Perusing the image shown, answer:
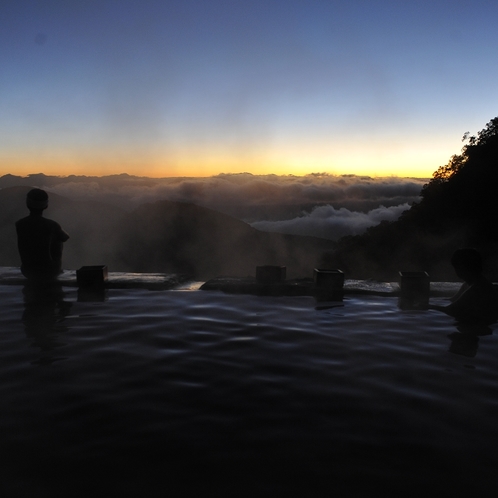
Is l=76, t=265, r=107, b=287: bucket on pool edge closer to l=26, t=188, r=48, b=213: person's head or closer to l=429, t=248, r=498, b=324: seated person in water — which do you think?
l=26, t=188, r=48, b=213: person's head

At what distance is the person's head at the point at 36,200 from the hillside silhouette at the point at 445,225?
83.4 feet

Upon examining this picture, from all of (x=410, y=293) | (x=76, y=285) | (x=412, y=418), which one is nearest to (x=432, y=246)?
(x=410, y=293)

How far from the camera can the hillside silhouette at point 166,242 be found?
111500 mm

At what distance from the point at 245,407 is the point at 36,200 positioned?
21.6 ft

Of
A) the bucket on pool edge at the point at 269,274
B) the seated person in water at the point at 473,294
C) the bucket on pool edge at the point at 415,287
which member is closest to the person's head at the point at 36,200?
the bucket on pool edge at the point at 269,274

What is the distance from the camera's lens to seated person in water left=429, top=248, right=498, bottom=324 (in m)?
6.08

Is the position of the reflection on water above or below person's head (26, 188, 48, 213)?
below

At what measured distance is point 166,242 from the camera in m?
135

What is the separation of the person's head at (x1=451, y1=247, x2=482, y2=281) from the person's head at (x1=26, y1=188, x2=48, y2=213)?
708cm

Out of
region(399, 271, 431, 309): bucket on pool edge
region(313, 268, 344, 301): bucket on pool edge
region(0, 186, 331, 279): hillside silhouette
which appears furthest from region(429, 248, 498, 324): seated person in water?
region(0, 186, 331, 279): hillside silhouette

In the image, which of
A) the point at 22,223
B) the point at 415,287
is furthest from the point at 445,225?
the point at 22,223

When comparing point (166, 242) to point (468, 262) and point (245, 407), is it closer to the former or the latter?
point (468, 262)

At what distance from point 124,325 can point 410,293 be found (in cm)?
486

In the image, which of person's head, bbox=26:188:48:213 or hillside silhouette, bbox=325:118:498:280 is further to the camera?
hillside silhouette, bbox=325:118:498:280
